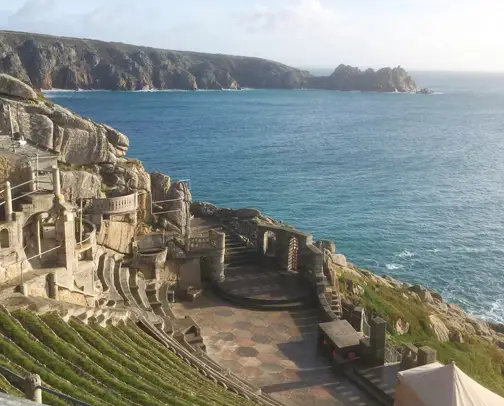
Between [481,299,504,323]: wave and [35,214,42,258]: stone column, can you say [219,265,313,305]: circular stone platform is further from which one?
[481,299,504,323]: wave

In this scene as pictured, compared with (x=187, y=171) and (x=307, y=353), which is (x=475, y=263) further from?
(x=187, y=171)

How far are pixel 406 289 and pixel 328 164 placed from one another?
149ft

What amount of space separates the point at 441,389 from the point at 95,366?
9.44m

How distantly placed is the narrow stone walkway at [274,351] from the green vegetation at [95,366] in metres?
3.34

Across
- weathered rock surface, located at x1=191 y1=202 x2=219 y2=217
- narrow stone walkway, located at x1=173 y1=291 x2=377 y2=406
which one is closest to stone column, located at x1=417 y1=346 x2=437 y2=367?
narrow stone walkway, located at x1=173 y1=291 x2=377 y2=406

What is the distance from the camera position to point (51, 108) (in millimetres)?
29609

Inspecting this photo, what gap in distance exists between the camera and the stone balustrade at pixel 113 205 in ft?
84.0

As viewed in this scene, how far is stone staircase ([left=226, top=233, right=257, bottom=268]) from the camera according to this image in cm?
2816

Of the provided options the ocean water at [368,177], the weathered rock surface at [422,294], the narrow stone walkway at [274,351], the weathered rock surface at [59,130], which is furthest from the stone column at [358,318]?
the ocean water at [368,177]

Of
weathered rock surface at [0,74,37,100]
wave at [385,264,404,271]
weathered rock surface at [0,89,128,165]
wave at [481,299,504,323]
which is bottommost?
wave at [481,299,504,323]

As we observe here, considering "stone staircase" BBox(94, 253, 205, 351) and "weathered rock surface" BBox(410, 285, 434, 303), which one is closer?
"stone staircase" BBox(94, 253, 205, 351)

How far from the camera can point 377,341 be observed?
1989cm

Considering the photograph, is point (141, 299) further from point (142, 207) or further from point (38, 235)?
point (142, 207)

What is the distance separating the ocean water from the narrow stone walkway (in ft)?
78.3
